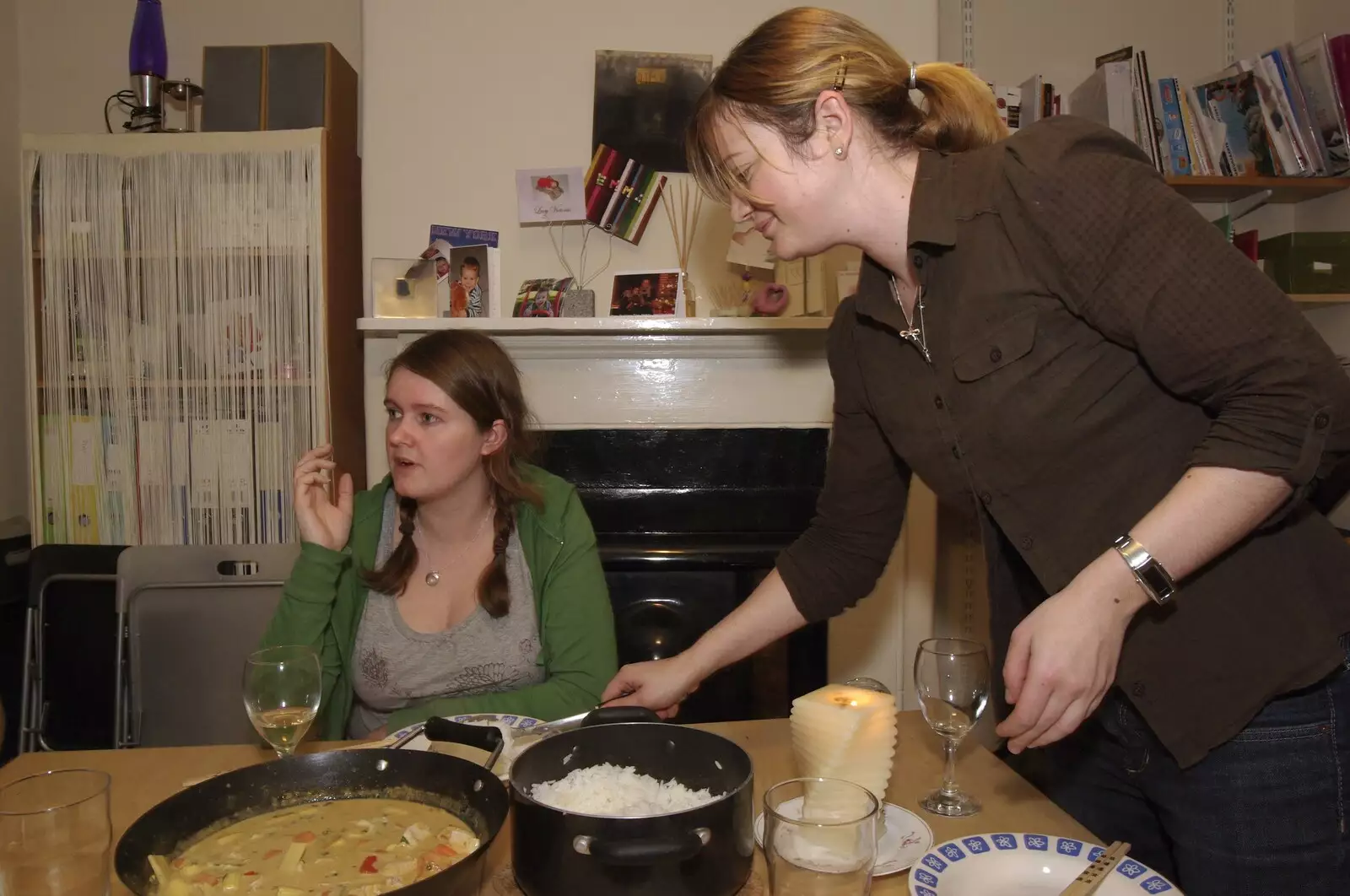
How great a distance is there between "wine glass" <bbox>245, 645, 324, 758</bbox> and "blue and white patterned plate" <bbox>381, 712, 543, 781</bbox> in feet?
0.35

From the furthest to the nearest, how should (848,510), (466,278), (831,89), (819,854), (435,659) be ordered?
1. (466,278)
2. (435,659)
3. (848,510)
4. (831,89)
5. (819,854)

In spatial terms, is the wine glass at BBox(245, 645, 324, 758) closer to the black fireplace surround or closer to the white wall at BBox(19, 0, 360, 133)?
the black fireplace surround

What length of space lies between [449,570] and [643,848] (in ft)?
3.67

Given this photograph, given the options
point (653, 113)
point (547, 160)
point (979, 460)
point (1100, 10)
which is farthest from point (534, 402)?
point (1100, 10)

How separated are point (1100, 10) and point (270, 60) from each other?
2.32 meters

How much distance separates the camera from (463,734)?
3.32ft

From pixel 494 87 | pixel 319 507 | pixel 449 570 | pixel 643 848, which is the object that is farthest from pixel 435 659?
pixel 494 87

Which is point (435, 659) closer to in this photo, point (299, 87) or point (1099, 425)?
point (1099, 425)

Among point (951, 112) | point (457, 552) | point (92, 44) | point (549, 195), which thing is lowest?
point (457, 552)

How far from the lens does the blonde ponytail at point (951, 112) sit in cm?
116

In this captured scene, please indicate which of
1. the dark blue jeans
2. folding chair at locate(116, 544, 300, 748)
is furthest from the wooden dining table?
folding chair at locate(116, 544, 300, 748)

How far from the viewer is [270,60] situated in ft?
8.39

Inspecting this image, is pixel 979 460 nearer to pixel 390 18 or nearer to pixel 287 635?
pixel 287 635

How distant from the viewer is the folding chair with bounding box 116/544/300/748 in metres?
1.96
